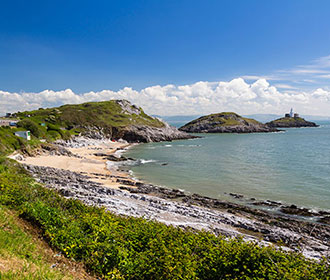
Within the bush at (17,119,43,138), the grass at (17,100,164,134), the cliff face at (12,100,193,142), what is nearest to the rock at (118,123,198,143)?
the cliff face at (12,100,193,142)

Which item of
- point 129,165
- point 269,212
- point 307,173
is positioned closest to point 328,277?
point 269,212

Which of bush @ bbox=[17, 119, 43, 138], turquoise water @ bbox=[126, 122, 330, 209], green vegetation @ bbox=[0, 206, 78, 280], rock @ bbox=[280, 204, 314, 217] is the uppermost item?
bush @ bbox=[17, 119, 43, 138]

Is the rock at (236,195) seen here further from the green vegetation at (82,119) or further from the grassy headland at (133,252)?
the green vegetation at (82,119)

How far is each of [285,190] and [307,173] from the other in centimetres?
1369

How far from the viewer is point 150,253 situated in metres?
7.82

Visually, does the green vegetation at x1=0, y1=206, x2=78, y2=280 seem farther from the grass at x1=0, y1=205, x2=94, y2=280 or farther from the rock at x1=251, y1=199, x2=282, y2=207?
the rock at x1=251, y1=199, x2=282, y2=207

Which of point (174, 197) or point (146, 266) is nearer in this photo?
point (146, 266)

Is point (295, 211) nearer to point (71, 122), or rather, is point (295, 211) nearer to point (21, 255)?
point (21, 255)

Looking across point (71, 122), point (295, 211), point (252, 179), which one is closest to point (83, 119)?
point (71, 122)

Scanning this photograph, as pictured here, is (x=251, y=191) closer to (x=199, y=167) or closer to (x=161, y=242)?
(x=199, y=167)

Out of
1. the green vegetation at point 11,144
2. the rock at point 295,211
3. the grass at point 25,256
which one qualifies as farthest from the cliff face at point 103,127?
the grass at point 25,256

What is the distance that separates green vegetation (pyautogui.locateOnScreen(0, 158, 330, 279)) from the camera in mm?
7277

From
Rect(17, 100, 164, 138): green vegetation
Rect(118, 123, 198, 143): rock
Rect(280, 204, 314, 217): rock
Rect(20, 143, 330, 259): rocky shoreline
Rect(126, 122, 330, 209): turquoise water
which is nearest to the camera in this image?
Rect(20, 143, 330, 259): rocky shoreline

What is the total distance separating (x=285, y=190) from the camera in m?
34.5
